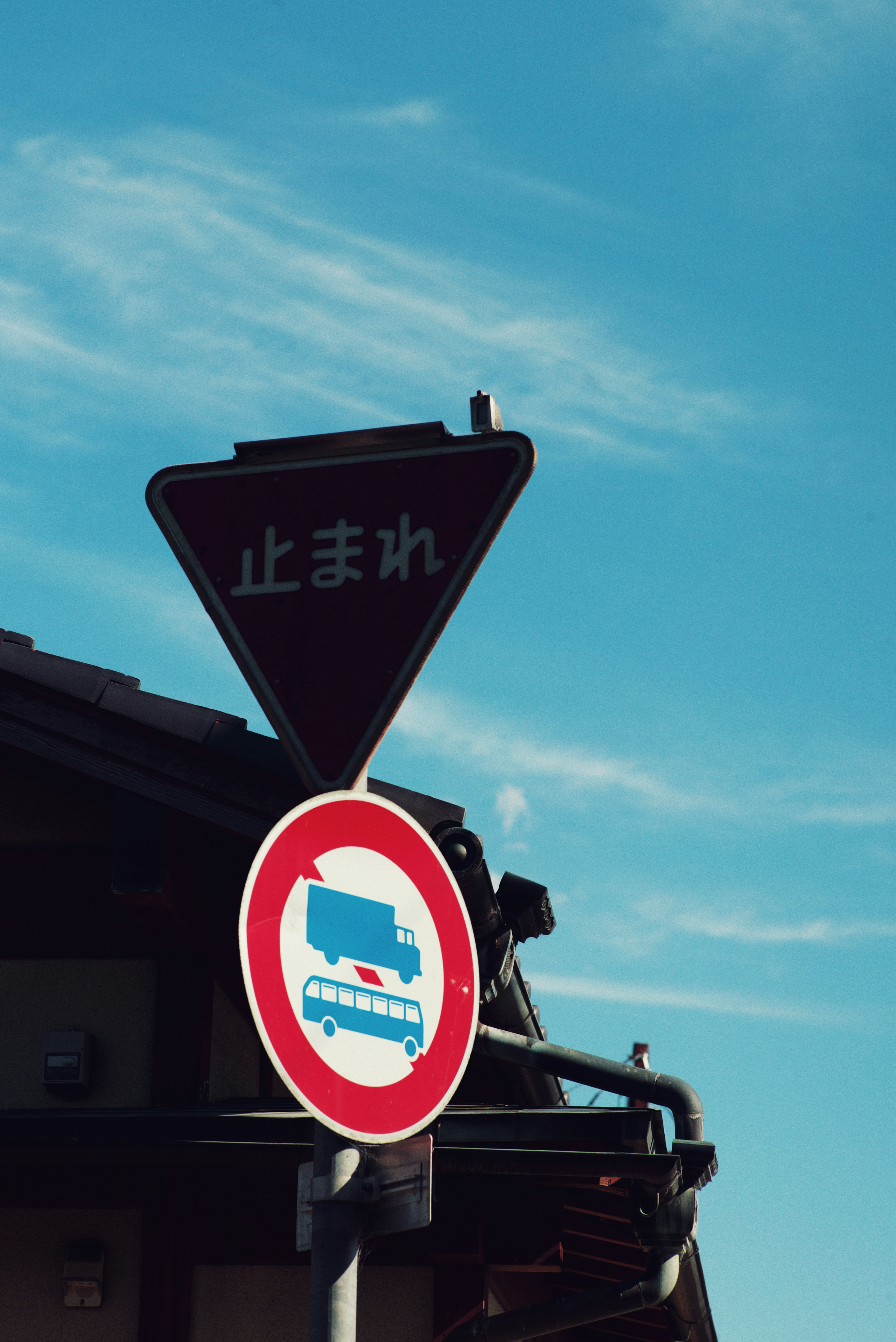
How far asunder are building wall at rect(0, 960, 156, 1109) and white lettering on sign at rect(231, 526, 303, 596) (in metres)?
4.22

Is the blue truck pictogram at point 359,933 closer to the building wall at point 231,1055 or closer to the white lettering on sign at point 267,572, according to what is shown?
the white lettering on sign at point 267,572

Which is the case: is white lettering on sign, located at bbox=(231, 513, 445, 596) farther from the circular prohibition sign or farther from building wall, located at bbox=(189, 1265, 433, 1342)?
building wall, located at bbox=(189, 1265, 433, 1342)

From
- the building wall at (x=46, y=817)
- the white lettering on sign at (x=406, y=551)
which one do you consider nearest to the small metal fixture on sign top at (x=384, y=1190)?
the white lettering on sign at (x=406, y=551)

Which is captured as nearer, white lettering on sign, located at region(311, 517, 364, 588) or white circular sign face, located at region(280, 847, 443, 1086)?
white circular sign face, located at region(280, 847, 443, 1086)

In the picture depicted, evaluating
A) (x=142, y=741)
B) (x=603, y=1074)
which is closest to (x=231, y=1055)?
(x=142, y=741)

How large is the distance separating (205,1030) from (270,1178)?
76 centimetres

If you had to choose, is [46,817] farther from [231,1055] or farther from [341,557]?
[341,557]

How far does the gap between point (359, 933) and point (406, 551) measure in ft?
2.88

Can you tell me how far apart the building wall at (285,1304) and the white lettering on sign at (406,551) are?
4413 mm

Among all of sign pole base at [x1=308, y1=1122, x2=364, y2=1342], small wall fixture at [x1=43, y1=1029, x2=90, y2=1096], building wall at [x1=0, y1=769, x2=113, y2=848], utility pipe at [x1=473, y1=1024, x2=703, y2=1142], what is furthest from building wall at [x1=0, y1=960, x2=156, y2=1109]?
sign pole base at [x1=308, y1=1122, x2=364, y2=1342]

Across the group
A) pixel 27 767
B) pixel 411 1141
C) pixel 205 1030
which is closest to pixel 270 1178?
pixel 205 1030

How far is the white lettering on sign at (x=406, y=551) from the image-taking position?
3127mm

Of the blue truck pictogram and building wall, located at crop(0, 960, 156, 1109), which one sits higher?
the blue truck pictogram

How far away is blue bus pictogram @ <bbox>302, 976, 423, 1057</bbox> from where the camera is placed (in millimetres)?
2631
